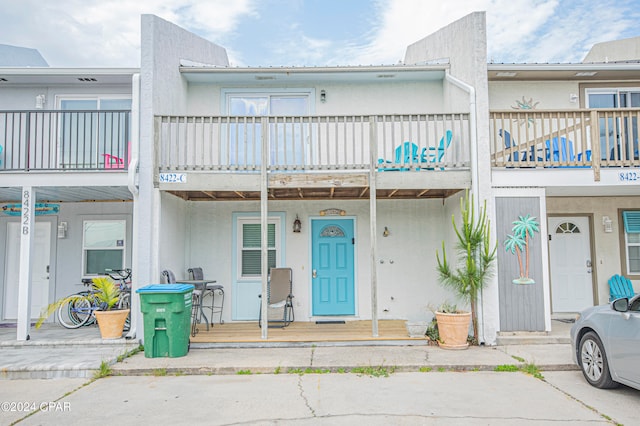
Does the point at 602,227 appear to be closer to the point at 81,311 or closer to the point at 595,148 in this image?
the point at 595,148

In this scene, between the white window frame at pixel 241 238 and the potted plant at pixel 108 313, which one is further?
the white window frame at pixel 241 238

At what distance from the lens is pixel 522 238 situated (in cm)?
754

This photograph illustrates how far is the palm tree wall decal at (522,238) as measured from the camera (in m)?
7.52

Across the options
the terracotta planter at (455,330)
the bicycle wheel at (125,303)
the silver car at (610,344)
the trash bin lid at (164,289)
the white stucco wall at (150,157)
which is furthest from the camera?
the bicycle wheel at (125,303)

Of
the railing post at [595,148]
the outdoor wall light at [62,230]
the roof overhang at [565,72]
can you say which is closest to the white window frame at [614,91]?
the roof overhang at [565,72]

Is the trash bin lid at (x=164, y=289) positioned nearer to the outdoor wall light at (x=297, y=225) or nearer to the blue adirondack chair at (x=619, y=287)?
the outdoor wall light at (x=297, y=225)

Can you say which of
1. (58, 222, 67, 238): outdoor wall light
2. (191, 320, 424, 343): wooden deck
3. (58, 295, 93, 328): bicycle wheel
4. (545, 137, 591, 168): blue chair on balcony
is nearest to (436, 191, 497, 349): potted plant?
(191, 320, 424, 343): wooden deck

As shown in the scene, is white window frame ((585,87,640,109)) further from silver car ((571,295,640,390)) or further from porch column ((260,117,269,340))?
porch column ((260,117,269,340))

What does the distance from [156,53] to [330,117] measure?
10.3 feet

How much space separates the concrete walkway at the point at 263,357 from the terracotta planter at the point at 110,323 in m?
0.16

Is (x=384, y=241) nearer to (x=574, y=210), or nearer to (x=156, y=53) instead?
(x=574, y=210)

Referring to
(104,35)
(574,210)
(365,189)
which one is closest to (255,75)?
(365,189)

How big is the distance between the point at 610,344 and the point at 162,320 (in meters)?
5.73

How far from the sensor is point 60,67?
27.6 feet
